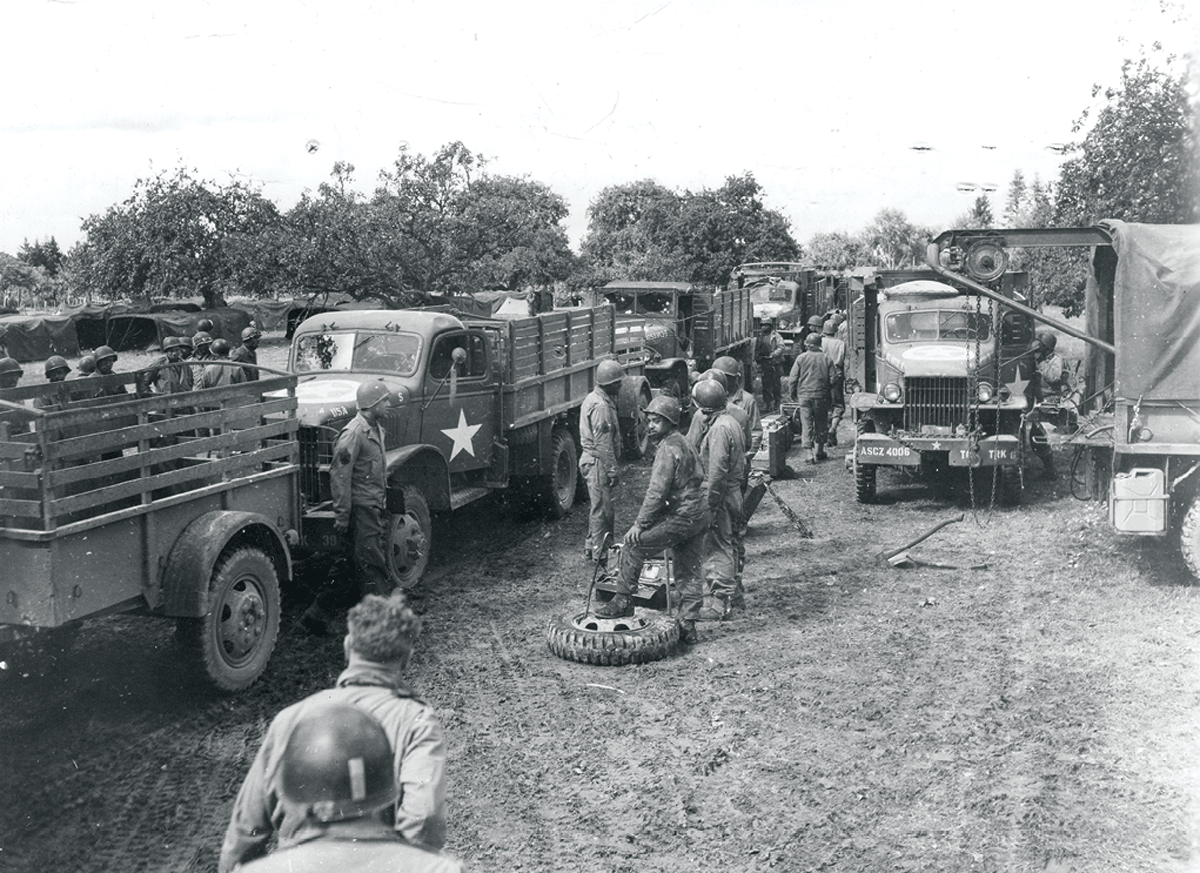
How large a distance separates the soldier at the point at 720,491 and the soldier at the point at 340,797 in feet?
18.0

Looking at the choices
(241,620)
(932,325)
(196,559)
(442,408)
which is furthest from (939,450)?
(196,559)

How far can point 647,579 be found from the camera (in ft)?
26.3

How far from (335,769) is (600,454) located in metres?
6.81

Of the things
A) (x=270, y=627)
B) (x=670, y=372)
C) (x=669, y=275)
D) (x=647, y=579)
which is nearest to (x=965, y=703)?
(x=647, y=579)

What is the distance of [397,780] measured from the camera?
277 cm

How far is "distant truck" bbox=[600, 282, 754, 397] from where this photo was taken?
1694cm

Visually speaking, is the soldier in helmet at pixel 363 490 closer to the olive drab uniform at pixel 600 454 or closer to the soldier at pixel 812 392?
the olive drab uniform at pixel 600 454

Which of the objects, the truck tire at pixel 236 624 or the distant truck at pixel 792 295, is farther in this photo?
the distant truck at pixel 792 295

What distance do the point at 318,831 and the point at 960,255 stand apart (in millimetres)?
8063

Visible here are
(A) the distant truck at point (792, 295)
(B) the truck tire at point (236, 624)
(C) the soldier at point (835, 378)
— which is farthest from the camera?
(A) the distant truck at point (792, 295)

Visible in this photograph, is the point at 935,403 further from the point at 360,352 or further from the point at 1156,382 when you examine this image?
the point at 360,352

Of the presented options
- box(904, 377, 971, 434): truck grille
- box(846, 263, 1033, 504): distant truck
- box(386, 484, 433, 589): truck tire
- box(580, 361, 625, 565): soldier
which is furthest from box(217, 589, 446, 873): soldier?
box(904, 377, 971, 434): truck grille

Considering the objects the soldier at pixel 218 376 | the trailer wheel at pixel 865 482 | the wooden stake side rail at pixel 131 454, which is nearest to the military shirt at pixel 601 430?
the wooden stake side rail at pixel 131 454

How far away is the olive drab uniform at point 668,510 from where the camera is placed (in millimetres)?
7441
